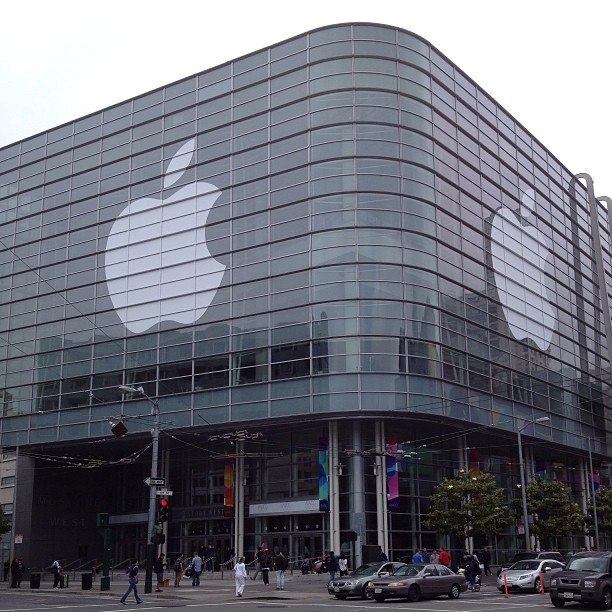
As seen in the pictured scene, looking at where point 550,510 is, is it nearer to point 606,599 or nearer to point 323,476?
point 323,476

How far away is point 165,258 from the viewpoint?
189ft

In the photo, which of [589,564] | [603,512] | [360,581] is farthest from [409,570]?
[603,512]

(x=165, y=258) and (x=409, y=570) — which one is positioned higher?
(x=165, y=258)

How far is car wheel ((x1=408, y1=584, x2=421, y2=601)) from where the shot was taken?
29.4 metres

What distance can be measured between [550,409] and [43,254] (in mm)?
41664

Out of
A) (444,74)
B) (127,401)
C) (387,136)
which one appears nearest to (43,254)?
(127,401)

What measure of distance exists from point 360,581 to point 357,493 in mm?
17031

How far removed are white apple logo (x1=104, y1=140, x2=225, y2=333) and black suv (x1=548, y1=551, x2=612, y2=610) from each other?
34149 millimetres

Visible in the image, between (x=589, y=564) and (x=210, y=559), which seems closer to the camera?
(x=589, y=564)

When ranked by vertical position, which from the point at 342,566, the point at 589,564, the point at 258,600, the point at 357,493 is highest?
the point at 357,493

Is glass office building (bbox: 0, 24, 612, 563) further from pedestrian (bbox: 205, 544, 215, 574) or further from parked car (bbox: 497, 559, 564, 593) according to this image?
parked car (bbox: 497, 559, 564, 593)

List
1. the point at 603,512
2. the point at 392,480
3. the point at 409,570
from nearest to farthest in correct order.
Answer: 1. the point at 409,570
2. the point at 392,480
3. the point at 603,512

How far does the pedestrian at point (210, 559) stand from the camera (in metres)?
53.1

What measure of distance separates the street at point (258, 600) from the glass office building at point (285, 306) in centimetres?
954
